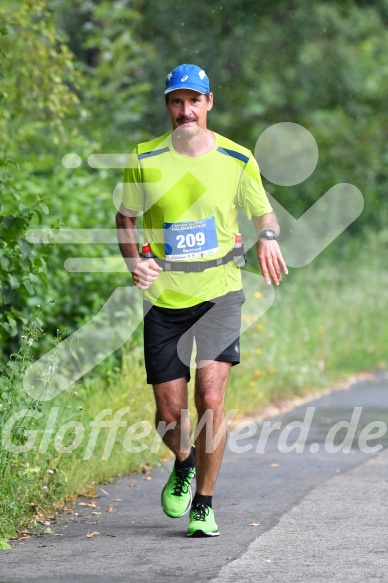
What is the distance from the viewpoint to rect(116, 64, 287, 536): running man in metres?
6.37

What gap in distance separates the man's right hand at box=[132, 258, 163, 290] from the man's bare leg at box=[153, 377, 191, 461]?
58 centimetres

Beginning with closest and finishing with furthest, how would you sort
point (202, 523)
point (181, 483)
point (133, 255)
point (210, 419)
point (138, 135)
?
point (202, 523)
point (210, 419)
point (133, 255)
point (181, 483)
point (138, 135)

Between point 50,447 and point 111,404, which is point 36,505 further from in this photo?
point 111,404

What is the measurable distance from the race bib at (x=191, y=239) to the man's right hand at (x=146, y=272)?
0.51 ft

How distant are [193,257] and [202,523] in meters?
1.32

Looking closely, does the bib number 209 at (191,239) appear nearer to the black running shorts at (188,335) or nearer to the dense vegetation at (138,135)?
the black running shorts at (188,335)

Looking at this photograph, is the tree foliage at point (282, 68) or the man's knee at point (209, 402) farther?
the tree foliage at point (282, 68)

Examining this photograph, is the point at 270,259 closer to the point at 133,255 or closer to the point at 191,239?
the point at 191,239

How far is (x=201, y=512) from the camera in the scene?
6281 millimetres

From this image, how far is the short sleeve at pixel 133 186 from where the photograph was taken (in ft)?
21.2

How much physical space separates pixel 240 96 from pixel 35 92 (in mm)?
11511

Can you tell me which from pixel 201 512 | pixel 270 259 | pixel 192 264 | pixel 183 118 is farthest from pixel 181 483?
pixel 183 118

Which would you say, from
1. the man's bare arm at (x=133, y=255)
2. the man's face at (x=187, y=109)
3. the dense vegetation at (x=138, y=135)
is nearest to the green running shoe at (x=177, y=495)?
the dense vegetation at (x=138, y=135)

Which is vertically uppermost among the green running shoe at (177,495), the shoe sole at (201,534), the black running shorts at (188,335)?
the black running shorts at (188,335)
